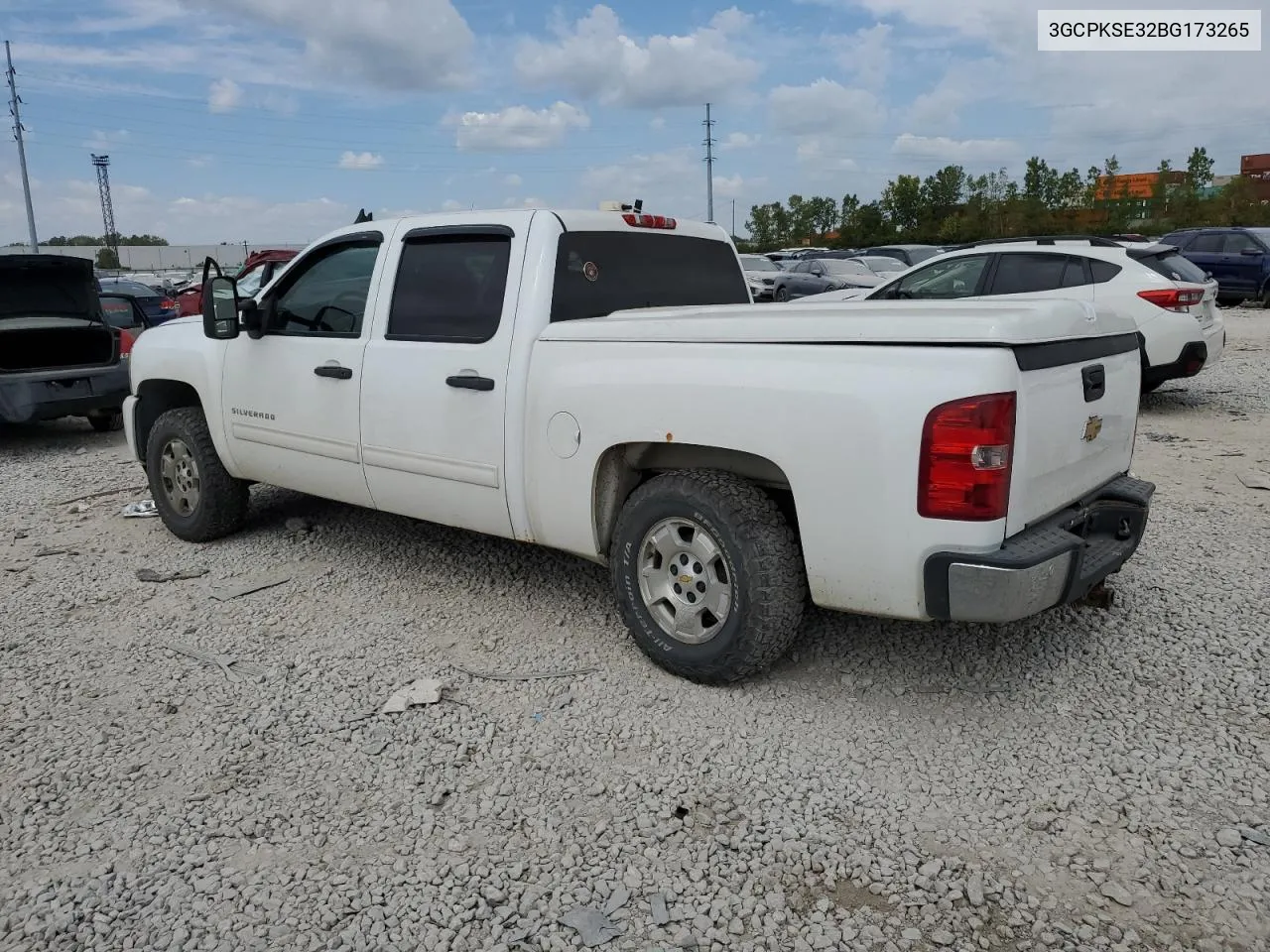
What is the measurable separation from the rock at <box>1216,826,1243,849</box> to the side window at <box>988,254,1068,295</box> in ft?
22.6

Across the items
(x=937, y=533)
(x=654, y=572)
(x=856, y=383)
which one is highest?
(x=856, y=383)

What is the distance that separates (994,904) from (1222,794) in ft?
3.21

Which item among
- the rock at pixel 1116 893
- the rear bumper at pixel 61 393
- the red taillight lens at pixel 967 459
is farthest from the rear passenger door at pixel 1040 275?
the rear bumper at pixel 61 393

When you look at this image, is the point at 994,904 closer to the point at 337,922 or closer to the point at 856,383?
the point at 856,383

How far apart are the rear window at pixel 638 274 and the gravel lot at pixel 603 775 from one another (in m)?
1.45

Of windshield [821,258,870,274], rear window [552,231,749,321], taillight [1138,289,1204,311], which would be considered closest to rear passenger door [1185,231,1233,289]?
windshield [821,258,870,274]

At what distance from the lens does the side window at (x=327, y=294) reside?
470 centimetres

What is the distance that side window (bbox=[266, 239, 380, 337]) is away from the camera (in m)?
4.70

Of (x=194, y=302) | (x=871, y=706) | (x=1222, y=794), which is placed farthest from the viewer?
(x=194, y=302)

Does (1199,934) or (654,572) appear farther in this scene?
(654,572)

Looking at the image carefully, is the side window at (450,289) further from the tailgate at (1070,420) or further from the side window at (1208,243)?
the side window at (1208,243)

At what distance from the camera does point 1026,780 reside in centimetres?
305

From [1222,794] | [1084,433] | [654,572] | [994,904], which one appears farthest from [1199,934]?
[654,572]

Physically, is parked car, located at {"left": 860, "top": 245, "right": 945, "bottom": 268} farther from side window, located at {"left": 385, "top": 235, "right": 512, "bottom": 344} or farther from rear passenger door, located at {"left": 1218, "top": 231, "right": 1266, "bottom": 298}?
side window, located at {"left": 385, "top": 235, "right": 512, "bottom": 344}
